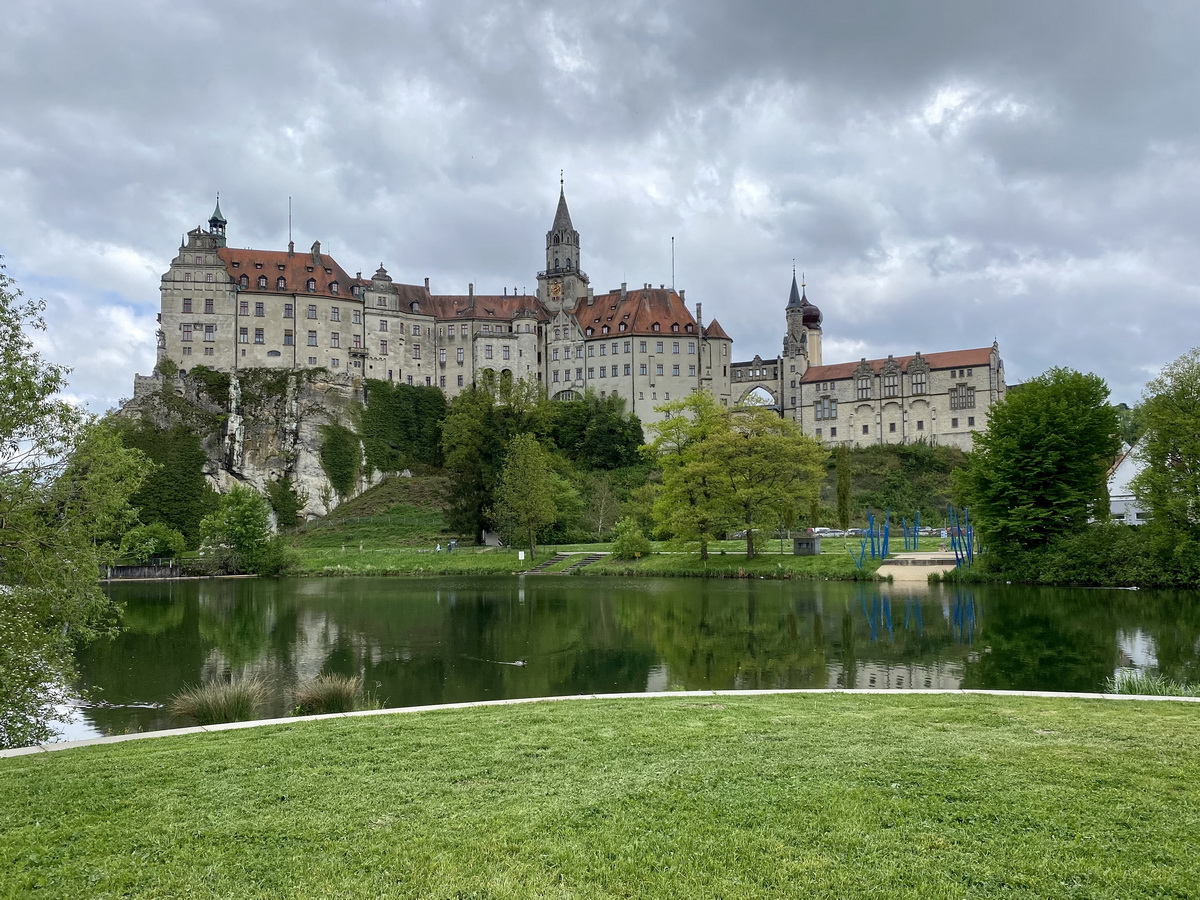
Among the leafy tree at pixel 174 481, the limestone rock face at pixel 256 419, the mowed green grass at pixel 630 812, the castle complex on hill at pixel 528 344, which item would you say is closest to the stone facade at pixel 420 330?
the castle complex on hill at pixel 528 344

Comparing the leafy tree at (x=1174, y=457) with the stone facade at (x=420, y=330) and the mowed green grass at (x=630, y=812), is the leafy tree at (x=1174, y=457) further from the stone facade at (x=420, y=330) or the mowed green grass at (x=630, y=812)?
the stone facade at (x=420, y=330)

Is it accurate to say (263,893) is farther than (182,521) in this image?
No

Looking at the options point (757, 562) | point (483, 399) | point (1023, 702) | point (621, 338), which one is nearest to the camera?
point (1023, 702)

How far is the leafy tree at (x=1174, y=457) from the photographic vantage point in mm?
31391

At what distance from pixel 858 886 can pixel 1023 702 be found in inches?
272

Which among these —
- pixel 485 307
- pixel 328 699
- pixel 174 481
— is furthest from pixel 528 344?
pixel 328 699

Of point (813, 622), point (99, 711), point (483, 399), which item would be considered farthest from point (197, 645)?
point (483, 399)

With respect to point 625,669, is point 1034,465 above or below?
above

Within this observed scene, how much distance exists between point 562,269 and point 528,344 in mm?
10451

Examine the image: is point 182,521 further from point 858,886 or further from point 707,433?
point 858,886

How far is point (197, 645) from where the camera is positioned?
22.2m

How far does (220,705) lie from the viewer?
41.4 ft

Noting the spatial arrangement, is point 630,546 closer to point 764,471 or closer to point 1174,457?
point 764,471

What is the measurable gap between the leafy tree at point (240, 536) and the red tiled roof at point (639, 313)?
136ft
